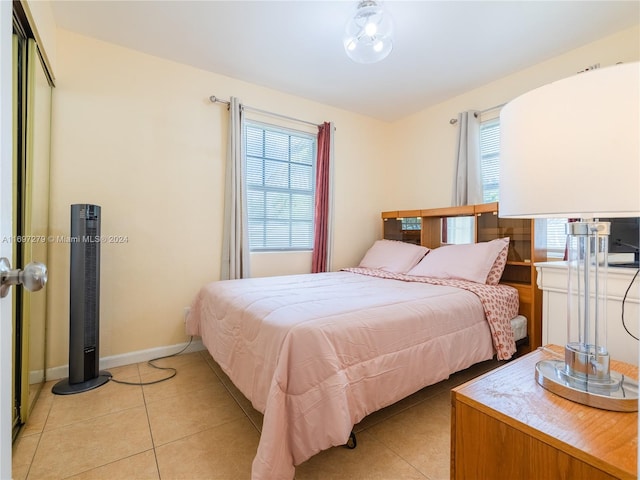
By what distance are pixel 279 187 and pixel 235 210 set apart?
0.64 m

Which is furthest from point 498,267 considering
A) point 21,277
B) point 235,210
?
point 21,277

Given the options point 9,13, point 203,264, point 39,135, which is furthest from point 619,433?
point 39,135

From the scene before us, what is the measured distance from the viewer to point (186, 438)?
1516mm

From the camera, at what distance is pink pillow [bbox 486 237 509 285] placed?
2.43 metres

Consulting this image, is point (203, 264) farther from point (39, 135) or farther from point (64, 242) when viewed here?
point (39, 135)

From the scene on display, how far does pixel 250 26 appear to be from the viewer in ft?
7.22

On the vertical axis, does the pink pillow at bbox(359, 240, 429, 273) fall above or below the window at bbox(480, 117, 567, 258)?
below

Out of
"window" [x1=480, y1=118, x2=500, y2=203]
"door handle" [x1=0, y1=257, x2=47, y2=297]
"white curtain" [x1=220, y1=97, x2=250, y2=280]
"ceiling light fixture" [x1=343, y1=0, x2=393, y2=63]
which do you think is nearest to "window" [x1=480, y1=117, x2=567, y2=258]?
"window" [x1=480, y1=118, x2=500, y2=203]

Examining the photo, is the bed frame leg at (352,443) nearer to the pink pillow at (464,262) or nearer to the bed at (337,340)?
the bed at (337,340)

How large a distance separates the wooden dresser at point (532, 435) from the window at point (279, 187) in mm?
2464

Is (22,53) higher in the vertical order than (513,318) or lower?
higher

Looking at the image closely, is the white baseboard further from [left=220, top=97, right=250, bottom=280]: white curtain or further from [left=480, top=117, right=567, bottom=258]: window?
[left=480, top=117, right=567, bottom=258]: window

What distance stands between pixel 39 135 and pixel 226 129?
1368 mm

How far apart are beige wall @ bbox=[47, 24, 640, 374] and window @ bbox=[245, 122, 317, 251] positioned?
0.72 feet
